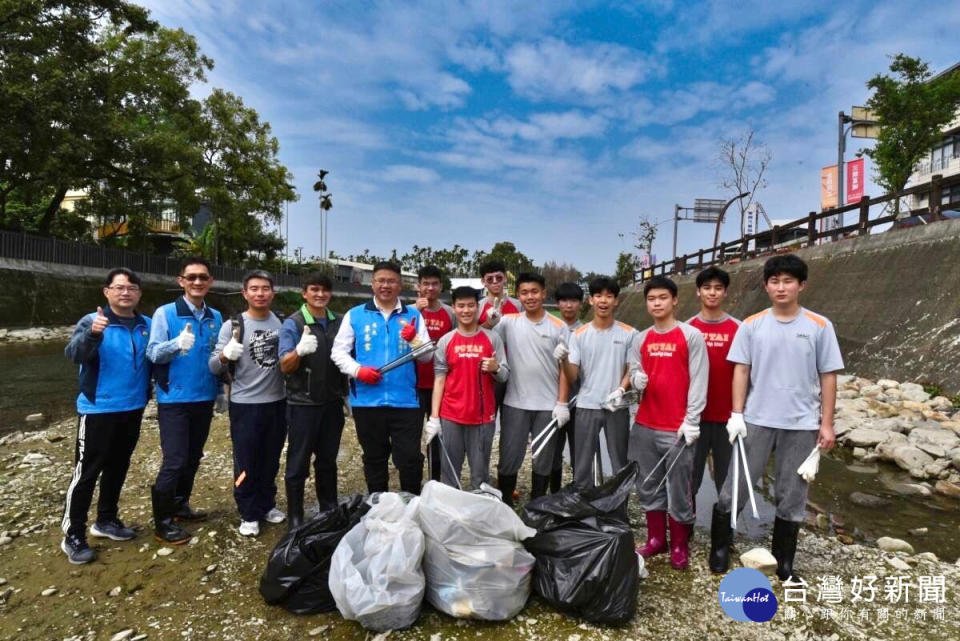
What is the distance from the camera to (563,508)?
2848 millimetres

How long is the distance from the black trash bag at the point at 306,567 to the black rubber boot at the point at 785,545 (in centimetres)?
271

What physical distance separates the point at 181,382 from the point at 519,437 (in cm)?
249

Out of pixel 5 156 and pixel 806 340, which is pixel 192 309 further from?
pixel 5 156

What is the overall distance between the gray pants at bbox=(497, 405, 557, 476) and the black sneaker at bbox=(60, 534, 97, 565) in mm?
2865

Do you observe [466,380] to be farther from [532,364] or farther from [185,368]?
[185,368]

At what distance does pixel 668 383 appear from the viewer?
3.38 meters

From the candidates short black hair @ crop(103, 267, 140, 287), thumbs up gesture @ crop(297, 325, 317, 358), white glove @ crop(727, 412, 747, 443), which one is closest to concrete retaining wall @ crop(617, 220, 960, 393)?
white glove @ crop(727, 412, 747, 443)

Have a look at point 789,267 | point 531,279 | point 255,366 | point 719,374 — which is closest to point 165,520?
point 255,366

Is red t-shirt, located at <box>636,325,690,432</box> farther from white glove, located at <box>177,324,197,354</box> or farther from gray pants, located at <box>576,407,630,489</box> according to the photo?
white glove, located at <box>177,324,197,354</box>

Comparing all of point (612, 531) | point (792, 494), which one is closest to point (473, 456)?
point (612, 531)

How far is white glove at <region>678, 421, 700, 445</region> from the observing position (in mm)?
3260

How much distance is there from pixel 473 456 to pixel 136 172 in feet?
76.2

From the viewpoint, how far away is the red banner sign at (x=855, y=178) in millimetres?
18078

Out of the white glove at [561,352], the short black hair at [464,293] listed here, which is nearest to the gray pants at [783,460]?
the white glove at [561,352]
